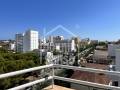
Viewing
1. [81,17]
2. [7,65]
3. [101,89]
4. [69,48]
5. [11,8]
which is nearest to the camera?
[101,89]

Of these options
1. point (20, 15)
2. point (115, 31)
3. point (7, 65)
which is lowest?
point (7, 65)

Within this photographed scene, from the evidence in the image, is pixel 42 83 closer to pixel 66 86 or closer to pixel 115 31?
pixel 66 86

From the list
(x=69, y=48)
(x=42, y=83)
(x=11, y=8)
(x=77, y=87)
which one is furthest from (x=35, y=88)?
(x=11, y=8)

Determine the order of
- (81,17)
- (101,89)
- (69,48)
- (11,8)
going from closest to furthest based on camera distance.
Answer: (101,89) < (69,48) < (81,17) < (11,8)

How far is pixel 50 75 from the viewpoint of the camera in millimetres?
3326

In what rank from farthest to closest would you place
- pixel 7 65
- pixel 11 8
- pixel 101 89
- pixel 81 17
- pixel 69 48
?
1. pixel 11 8
2. pixel 81 17
3. pixel 69 48
4. pixel 7 65
5. pixel 101 89

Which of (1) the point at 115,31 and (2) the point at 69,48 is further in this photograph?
(1) the point at 115,31

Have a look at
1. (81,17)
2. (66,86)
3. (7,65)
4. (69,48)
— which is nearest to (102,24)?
(81,17)

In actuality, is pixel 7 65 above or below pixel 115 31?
below

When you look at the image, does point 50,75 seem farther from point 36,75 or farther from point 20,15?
point 20,15

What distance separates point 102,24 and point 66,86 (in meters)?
26.9

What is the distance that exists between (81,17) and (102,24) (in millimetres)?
7482

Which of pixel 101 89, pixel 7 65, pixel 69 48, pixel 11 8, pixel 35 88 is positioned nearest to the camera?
pixel 101 89

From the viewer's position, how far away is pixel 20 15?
1654 inches
